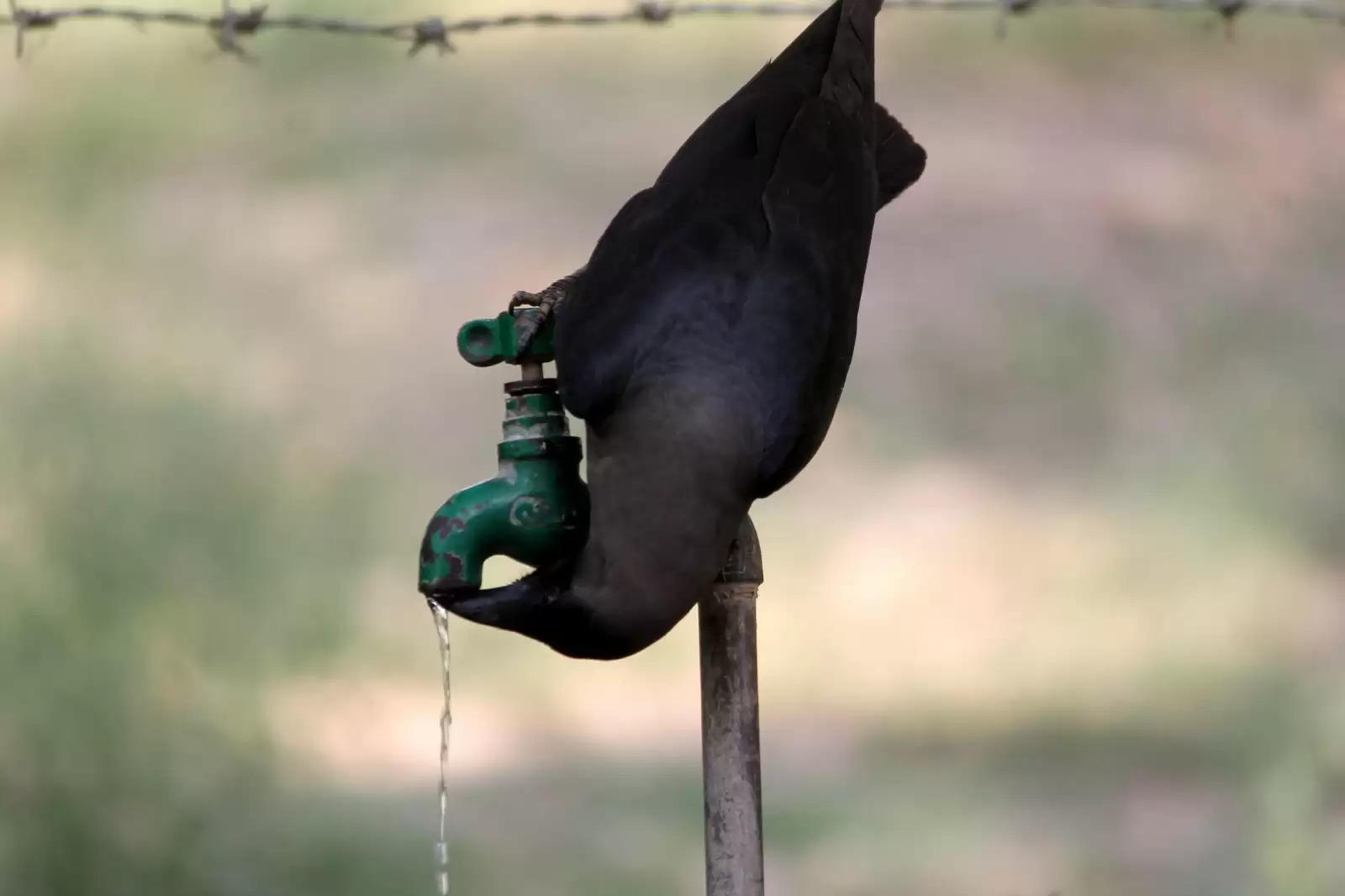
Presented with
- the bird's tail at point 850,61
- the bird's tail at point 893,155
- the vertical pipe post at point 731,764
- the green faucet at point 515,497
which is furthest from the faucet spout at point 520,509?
the bird's tail at point 893,155

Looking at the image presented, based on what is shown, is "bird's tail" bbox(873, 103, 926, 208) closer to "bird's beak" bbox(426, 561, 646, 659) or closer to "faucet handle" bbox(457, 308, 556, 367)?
"faucet handle" bbox(457, 308, 556, 367)

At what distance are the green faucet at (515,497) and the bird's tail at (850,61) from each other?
62 centimetres

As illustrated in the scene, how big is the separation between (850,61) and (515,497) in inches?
33.4

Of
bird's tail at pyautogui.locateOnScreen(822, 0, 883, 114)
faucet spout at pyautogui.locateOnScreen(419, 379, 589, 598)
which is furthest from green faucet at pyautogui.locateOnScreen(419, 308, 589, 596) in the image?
bird's tail at pyautogui.locateOnScreen(822, 0, 883, 114)

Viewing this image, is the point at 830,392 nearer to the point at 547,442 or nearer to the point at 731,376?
the point at 731,376

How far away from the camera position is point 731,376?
1.84 metres

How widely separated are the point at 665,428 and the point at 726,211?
37cm

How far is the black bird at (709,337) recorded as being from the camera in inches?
66.0

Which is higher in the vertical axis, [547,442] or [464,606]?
[547,442]

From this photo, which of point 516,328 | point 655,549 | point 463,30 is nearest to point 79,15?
point 463,30

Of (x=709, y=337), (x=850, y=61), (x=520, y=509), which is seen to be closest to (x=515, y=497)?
(x=520, y=509)

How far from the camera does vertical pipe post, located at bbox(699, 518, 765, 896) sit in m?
1.65

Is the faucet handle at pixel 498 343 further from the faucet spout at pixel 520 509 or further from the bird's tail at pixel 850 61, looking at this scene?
the bird's tail at pixel 850 61

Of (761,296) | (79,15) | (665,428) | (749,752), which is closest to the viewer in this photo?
(749,752)
